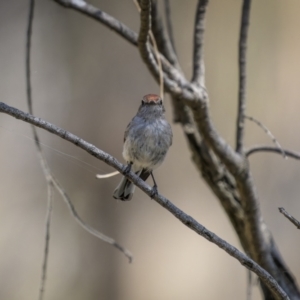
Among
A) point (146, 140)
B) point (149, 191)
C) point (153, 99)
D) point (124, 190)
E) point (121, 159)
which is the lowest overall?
point (149, 191)

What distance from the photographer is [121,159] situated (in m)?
3.09

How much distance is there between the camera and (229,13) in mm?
3131

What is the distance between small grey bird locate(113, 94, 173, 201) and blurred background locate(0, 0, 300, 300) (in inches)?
37.0

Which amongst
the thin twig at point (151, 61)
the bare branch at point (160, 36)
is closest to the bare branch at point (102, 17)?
the thin twig at point (151, 61)

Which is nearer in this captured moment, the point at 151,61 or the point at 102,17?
the point at 151,61

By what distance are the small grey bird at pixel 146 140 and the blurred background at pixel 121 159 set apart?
37.0 inches

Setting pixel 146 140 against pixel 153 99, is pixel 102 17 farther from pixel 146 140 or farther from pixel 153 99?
pixel 146 140

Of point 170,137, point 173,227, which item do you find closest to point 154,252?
point 173,227

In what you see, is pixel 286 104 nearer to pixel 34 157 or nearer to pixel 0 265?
pixel 34 157

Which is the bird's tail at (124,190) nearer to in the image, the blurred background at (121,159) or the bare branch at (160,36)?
the bare branch at (160,36)

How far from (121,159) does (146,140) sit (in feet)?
3.58

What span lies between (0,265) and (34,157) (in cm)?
74

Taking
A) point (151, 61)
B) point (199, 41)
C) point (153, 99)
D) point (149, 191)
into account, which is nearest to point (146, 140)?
point (153, 99)

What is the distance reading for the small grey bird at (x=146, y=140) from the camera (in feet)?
6.61
